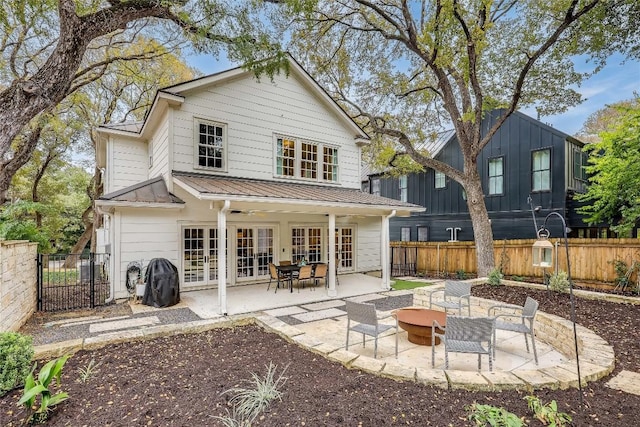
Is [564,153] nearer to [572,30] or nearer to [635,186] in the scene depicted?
[635,186]

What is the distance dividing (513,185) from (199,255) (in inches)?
537

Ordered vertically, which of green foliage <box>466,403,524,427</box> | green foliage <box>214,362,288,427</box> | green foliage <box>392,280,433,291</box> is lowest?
green foliage <box>392,280,433,291</box>

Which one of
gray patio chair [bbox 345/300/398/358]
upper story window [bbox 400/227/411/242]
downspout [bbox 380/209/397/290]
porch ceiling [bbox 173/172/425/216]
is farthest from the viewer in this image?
upper story window [bbox 400/227/411/242]

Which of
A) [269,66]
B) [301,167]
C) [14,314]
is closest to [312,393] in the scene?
[14,314]

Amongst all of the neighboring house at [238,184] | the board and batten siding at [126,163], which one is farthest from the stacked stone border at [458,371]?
the board and batten siding at [126,163]

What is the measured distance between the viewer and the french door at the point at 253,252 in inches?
404

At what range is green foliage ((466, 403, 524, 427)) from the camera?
8.29 ft

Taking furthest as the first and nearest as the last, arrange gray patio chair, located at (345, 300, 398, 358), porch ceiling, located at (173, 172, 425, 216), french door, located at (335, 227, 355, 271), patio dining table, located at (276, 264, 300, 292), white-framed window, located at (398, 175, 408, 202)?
white-framed window, located at (398, 175, 408, 202), french door, located at (335, 227, 355, 271), patio dining table, located at (276, 264, 300, 292), porch ceiling, located at (173, 172, 425, 216), gray patio chair, located at (345, 300, 398, 358)

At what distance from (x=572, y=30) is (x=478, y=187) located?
5449 millimetres

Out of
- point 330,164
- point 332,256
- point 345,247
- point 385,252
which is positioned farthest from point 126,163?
point 385,252

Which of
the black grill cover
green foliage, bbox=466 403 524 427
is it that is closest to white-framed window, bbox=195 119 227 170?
the black grill cover

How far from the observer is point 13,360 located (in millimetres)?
3338

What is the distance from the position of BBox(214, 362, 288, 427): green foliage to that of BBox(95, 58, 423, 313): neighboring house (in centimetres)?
406

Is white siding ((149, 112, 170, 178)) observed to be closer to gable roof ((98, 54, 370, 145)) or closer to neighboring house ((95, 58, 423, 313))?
neighboring house ((95, 58, 423, 313))
